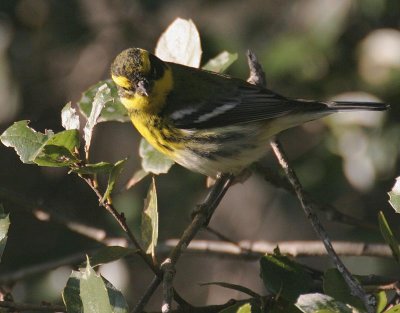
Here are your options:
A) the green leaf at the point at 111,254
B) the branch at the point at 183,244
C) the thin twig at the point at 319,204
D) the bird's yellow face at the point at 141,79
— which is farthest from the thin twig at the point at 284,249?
the green leaf at the point at 111,254

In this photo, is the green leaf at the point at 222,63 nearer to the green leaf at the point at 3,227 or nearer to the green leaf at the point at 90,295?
the green leaf at the point at 3,227

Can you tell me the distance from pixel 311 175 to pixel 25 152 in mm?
2071

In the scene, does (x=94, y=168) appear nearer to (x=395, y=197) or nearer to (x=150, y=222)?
(x=150, y=222)

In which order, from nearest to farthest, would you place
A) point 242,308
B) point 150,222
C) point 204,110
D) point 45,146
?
point 242,308 → point 45,146 → point 150,222 → point 204,110

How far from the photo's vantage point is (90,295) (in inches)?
75.0

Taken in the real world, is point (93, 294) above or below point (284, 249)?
below

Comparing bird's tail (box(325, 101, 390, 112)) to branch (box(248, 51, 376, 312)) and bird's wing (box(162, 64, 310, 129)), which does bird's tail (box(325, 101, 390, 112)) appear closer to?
bird's wing (box(162, 64, 310, 129))

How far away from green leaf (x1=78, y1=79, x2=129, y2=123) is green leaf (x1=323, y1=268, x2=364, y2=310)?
1.19 meters

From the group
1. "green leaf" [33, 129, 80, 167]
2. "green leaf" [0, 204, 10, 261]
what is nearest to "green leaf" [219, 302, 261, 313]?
"green leaf" [33, 129, 80, 167]

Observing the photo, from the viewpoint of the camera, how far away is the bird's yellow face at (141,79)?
3414 millimetres

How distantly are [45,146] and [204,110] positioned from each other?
170 centimetres

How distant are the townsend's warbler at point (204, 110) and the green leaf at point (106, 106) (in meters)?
0.33

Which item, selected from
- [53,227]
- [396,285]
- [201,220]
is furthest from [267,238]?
[396,285]

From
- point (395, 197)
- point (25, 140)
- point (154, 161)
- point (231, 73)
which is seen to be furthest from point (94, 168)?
point (231, 73)
